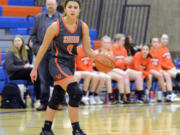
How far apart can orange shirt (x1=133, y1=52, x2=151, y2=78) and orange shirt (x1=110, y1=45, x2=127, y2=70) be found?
0.75ft

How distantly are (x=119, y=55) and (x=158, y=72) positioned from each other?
100cm

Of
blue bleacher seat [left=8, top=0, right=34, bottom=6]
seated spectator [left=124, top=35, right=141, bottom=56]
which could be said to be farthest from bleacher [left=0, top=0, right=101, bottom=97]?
seated spectator [left=124, top=35, right=141, bottom=56]

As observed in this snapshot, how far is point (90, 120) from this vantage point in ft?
18.1

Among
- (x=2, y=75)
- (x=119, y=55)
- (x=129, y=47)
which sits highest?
(x=129, y=47)

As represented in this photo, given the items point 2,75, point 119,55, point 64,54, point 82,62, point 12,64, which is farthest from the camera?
point 119,55

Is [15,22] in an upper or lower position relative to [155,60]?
upper

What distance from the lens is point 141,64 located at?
9.21m

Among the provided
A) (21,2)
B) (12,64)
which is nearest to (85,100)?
(12,64)

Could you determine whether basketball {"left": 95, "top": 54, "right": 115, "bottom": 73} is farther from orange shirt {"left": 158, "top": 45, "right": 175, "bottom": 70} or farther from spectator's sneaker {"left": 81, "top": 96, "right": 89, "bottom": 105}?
orange shirt {"left": 158, "top": 45, "right": 175, "bottom": 70}

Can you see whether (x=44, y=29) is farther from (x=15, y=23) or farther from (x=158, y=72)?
(x=158, y=72)

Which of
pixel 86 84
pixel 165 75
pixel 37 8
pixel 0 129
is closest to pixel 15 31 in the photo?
pixel 37 8

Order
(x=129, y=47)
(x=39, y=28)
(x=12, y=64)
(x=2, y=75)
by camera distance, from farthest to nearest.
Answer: (x=129, y=47), (x=2, y=75), (x=12, y=64), (x=39, y=28)

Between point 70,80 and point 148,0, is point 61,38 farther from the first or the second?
point 148,0

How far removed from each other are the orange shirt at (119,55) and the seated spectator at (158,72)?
724 millimetres
